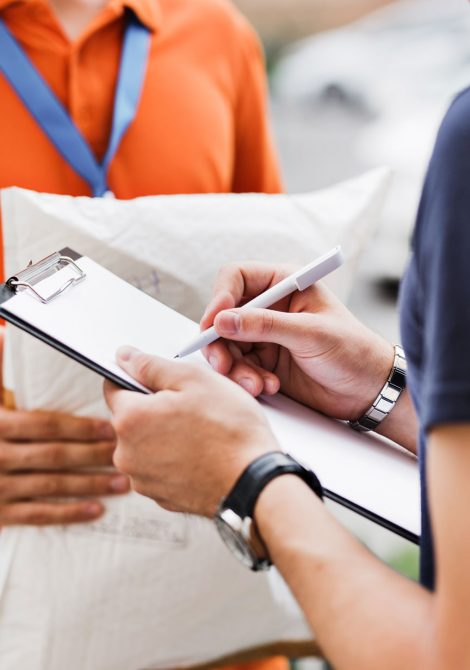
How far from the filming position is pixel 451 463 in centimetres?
46

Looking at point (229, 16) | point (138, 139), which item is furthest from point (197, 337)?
point (229, 16)

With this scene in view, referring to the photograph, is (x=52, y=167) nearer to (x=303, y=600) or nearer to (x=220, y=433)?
(x=220, y=433)

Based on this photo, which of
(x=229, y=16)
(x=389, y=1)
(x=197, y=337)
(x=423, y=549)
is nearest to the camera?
(x=423, y=549)

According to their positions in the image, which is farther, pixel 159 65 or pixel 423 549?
pixel 159 65

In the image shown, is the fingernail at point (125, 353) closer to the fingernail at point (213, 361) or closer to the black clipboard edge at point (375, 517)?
the fingernail at point (213, 361)

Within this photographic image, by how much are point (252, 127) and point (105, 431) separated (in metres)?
0.56

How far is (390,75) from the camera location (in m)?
2.42

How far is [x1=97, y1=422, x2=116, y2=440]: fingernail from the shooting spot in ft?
3.10

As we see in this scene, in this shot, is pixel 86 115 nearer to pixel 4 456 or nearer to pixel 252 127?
pixel 252 127

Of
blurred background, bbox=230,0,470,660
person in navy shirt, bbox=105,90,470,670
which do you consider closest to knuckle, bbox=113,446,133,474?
person in navy shirt, bbox=105,90,470,670

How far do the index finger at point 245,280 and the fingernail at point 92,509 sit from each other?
0.98 feet

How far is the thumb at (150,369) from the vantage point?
2.20ft

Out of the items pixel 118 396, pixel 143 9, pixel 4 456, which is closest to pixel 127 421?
pixel 118 396

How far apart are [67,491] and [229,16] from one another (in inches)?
29.7
